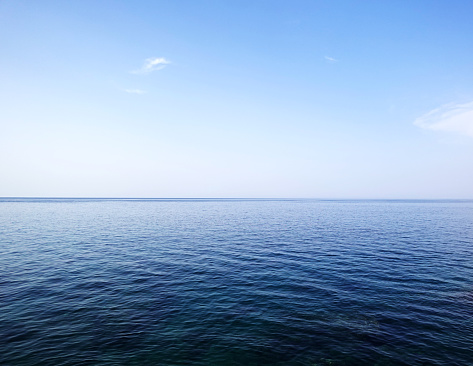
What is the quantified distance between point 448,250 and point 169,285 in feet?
169

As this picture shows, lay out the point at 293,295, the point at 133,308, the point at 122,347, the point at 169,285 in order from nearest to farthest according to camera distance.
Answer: the point at 122,347 < the point at 133,308 < the point at 293,295 < the point at 169,285

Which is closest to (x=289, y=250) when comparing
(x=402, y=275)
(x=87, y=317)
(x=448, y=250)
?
(x=402, y=275)

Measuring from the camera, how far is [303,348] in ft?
60.3

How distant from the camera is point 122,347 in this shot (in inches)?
713

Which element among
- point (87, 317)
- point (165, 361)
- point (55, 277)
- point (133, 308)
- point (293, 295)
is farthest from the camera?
point (55, 277)

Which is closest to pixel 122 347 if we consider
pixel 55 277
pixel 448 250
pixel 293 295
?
pixel 293 295

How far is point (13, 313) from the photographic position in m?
22.8

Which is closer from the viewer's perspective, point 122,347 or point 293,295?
point 122,347

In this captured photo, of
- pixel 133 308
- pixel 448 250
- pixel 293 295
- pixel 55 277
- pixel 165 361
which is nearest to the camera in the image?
pixel 165 361

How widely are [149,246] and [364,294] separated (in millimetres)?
39716

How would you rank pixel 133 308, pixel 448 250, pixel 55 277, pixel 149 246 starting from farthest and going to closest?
1. pixel 149 246
2. pixel 448 250
3. pixel 55 277
4. pixel 133 308

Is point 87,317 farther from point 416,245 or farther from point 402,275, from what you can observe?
point 416,245

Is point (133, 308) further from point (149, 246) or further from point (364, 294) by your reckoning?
point (149, 246)

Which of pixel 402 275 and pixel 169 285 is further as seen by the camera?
pixel 402 275
